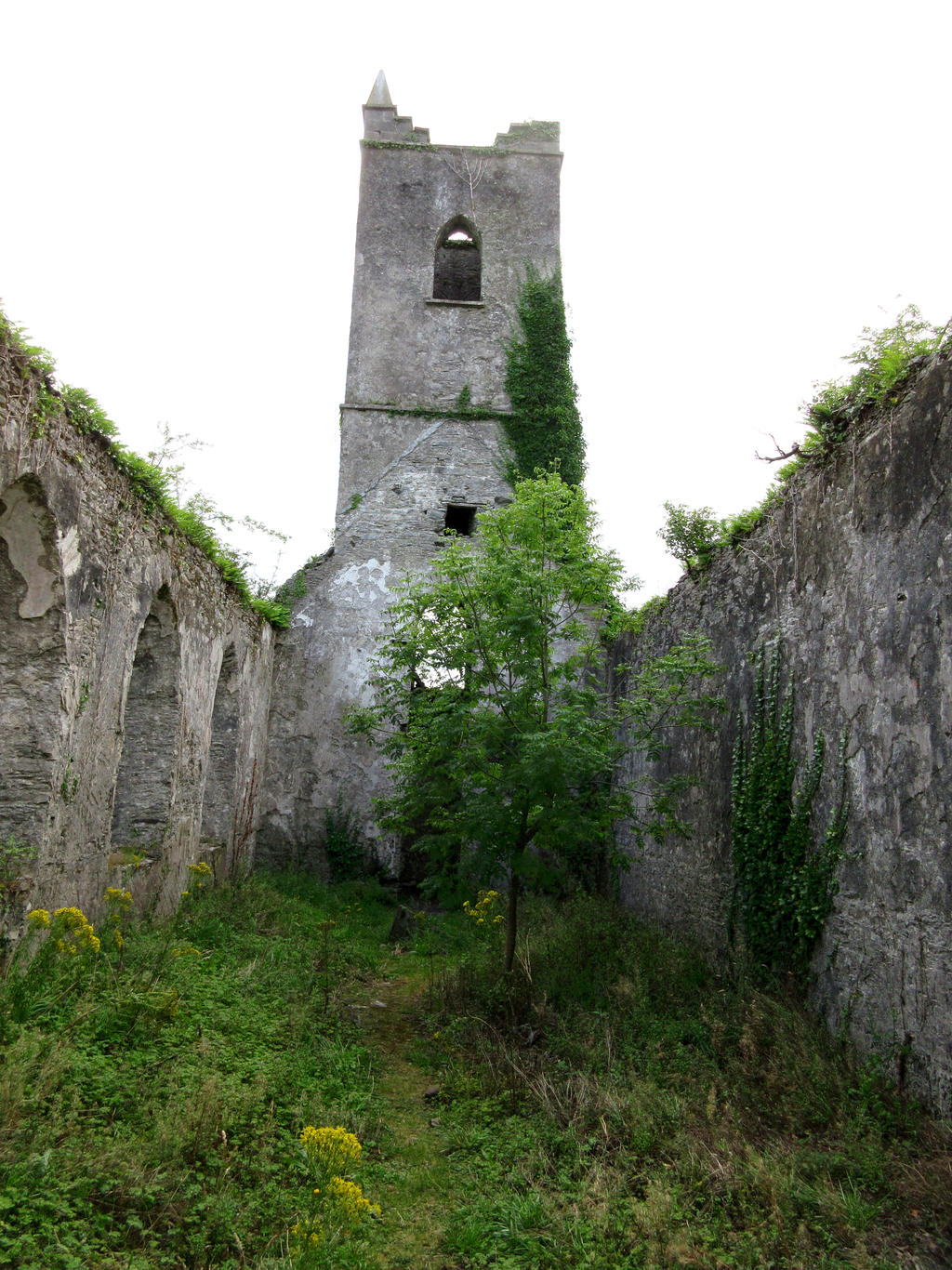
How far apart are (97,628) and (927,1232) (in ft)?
19.0

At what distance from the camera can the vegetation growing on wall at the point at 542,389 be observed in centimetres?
1473

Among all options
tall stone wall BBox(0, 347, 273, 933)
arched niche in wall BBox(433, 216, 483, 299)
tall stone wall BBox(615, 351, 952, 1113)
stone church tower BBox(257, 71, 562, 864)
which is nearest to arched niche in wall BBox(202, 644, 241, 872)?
tall stone wall BBox(0, 347, 273, 933)

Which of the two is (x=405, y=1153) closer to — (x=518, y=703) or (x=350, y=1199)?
(x=350, y=1199)

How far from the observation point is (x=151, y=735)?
26.2 feet

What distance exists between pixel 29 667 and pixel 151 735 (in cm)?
274

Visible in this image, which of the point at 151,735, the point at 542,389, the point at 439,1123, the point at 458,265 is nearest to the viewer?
the point at 439,1123

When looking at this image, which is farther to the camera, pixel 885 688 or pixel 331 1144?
pixel 885 688

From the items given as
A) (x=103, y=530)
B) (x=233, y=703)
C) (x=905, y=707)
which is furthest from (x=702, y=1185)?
(x=233, y=703)

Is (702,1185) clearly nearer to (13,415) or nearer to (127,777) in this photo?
(13,415)

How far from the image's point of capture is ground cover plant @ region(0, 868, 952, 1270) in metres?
3.17

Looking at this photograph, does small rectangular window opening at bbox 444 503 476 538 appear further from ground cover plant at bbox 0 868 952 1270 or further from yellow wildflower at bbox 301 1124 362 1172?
yellow wildflower at bbox 301 1124 362 1172

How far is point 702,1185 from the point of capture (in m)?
3.63

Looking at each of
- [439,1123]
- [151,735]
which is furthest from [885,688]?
[151,735]

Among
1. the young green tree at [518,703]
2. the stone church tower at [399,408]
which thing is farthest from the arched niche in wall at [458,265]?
the young green tree at [518,703]
